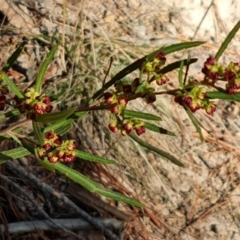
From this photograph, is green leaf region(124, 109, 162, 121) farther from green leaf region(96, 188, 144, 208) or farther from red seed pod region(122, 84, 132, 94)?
green leaf region(96, 188, 144, 208)

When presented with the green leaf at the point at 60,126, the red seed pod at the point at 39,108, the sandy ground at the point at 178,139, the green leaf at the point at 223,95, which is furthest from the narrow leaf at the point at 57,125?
the sandy ground at the point at 178,139

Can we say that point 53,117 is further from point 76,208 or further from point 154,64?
point 76,208

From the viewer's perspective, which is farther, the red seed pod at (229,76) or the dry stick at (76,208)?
the dry stick at (76,208)

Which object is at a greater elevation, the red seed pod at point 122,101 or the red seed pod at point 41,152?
the red seed pod at point 122,101

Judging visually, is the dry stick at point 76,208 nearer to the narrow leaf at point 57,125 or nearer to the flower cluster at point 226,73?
the narrow leaf at point 57,125

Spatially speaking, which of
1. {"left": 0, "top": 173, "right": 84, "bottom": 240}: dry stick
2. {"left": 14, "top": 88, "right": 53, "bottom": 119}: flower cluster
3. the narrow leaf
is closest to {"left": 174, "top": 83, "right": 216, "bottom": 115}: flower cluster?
{"left": 14, "top": 88, "right": 53, "bottom": 119}: flower cluster

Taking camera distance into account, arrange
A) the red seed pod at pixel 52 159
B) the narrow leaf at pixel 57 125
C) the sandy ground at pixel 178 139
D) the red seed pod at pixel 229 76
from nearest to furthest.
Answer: the red seed pod at pixel 229 76
the red seed pod at pixel 52 159
the narrow leaf at pixel 57 125
the sandy ground at pixel 178 139

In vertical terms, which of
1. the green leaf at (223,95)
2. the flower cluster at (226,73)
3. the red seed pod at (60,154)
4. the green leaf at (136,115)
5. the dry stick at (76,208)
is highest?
the flower cluster at (226,73)
